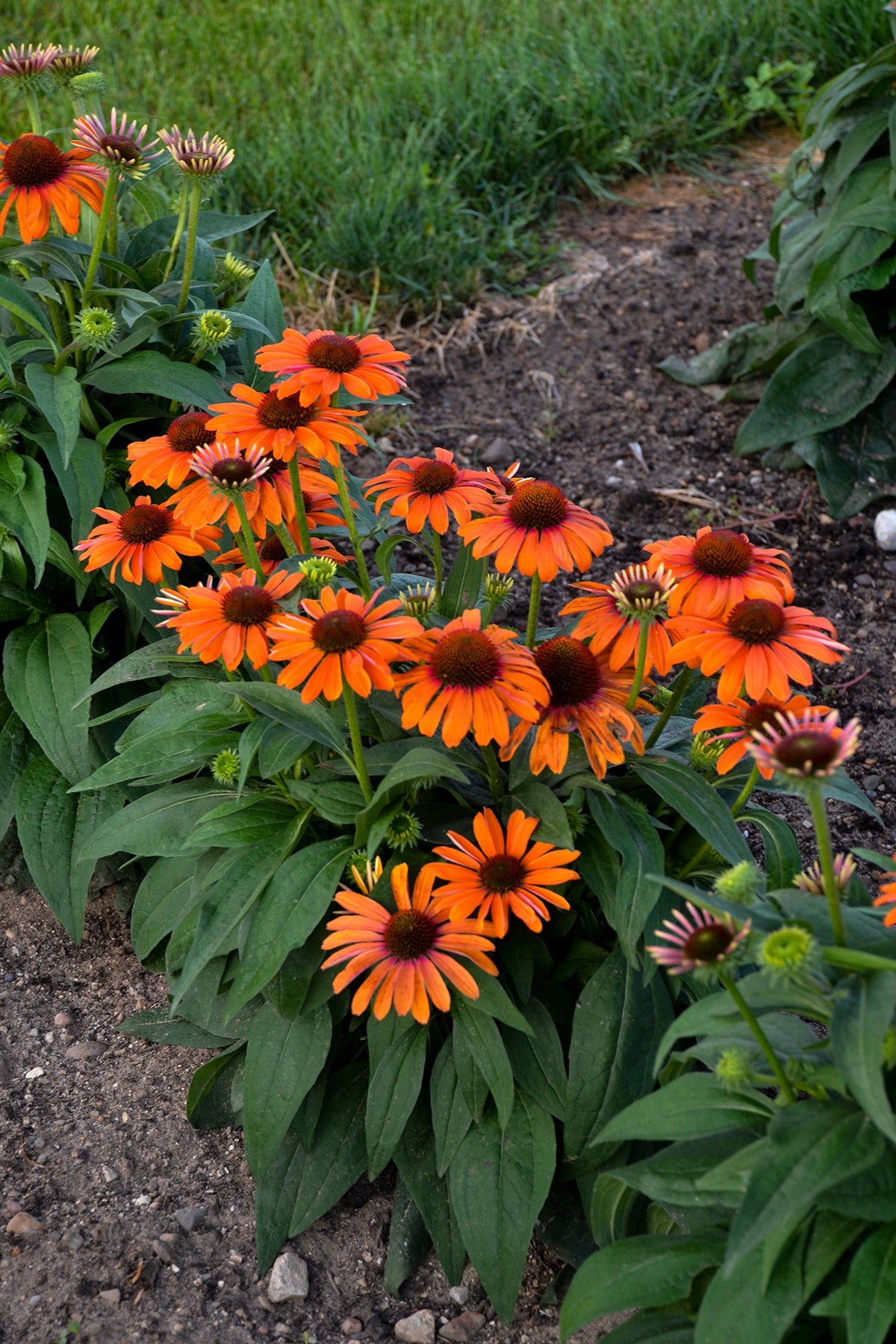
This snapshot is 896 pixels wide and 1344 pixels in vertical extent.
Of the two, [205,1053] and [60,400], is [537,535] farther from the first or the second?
[205,1053]

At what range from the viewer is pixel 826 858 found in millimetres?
1464

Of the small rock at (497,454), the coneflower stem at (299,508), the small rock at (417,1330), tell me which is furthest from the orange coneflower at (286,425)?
the small rock at (497,454)

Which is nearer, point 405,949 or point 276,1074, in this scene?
point 405,949

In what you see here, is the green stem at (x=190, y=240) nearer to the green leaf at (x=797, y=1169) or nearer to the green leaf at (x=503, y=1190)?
the green leaf at (x=503, y=1190)

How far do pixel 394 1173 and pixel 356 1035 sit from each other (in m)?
0.25

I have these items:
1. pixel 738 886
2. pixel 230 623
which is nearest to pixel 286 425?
pixel 230 623

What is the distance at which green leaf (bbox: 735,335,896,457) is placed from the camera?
365 centimetres

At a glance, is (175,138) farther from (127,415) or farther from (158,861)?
(158,861)

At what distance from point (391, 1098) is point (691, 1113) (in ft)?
1.78

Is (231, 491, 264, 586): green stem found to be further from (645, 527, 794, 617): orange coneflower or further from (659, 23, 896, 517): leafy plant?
(659, 23, 896, 517): leafy plant

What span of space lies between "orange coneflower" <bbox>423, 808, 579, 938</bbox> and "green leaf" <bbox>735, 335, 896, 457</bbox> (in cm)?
221

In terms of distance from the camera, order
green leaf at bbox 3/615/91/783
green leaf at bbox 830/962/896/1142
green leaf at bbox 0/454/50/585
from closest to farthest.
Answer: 1. green leaf at bbox 830/962/896/1142
2. green leaf at bbox 0/454/50/585
3. green leaf at bbox 3/615/91/783

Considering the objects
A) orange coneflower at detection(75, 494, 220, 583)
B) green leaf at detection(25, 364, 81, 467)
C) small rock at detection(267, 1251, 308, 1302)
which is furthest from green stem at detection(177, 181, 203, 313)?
small rock at detection(267, 1251, 308, 1302)

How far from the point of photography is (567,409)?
412cm
